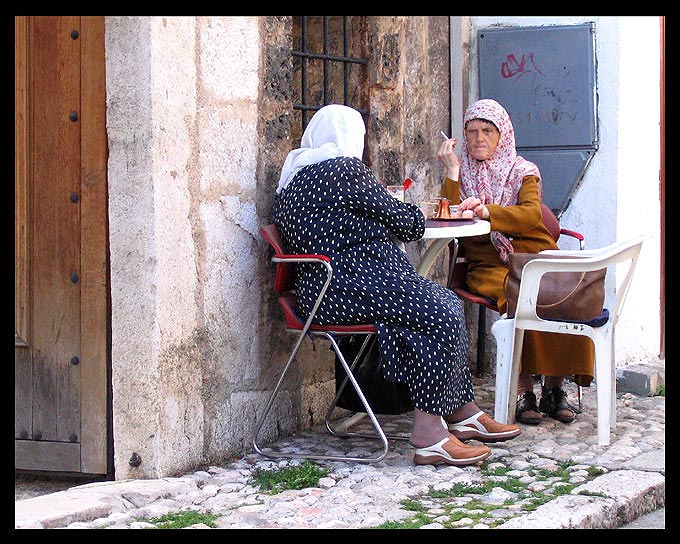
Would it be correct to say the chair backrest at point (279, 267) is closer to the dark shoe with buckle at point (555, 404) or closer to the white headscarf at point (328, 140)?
the white headscarf at point (328, 140)

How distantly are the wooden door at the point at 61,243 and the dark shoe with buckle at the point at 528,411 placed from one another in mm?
2219

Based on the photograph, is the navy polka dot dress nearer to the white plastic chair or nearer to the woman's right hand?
the white plastic chair

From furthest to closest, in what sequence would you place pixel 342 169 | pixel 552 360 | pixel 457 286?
pixel 457 286 → pixel 552 360 → pixel 342 169

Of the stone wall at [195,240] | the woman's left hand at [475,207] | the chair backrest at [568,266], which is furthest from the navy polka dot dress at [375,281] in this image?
the woman's left hand at [475,207]

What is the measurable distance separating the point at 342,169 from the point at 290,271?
571mm

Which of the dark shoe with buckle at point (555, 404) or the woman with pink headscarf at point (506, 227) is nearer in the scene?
the woman with pink headscarf at point (506, 227)

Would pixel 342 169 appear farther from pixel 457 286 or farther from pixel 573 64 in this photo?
pixel 573 64

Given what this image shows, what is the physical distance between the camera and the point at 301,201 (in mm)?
4992

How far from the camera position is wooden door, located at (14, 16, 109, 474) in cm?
475

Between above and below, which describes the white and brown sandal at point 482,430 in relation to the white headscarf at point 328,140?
below

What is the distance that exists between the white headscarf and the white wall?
7.30ft

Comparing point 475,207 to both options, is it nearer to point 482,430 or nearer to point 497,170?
point 497,170

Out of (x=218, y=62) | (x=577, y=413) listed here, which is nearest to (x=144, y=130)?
(x=218, y=62)

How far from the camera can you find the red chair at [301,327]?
4.85 metres
